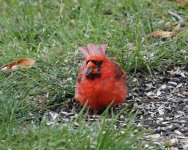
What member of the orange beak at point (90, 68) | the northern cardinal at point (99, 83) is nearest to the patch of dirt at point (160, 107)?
the northern cardinal at point (99, 83)

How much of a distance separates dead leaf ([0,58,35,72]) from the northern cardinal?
80 centimetres

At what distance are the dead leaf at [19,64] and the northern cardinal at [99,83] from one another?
0.80 metres

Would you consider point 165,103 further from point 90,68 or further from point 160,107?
point 90,68

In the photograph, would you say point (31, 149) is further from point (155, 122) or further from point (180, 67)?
point (180, 67)

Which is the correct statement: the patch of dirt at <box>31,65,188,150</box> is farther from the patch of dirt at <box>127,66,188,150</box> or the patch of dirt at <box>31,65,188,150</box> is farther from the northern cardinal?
the northern cardinal

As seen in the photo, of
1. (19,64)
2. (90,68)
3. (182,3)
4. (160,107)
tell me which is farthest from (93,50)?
(182,3)

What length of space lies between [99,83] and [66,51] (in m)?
1.17

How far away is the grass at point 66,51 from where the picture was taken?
161 inches

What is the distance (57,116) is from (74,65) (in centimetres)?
81

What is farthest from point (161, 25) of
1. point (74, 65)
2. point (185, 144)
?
point (185, 144)

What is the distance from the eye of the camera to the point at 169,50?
18.2ft

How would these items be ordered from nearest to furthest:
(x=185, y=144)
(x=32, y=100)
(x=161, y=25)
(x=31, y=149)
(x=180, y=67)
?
(x=31, y=149) → (x=185, y=144) → (x=32, y=100) → (x=180, y=67) → (x=161, y=25)

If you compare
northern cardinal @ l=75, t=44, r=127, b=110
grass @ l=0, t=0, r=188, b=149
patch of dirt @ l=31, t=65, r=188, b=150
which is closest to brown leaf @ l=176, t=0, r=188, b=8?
grass @ l=0, t=0, r=188, b=149

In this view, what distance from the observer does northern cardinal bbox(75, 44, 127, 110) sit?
465 cm
